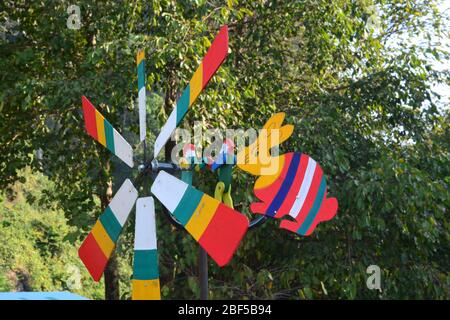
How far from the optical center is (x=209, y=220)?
6.52ft

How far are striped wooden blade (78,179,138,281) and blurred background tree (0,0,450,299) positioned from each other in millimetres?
2112

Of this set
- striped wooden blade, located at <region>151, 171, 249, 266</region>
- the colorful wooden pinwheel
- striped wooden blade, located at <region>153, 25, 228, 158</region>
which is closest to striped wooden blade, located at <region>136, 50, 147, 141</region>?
the colorful wooden pinwheel

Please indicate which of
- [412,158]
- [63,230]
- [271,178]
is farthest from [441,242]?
[63,230]

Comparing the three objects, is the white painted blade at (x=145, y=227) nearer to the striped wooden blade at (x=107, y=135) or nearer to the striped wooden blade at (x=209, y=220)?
the striped wooden blade at (x=209, y=220)

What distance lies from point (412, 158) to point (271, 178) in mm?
3019

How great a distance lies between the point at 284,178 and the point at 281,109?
11.4 ft

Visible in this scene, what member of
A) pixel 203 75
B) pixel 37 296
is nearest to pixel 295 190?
pixel 203 75

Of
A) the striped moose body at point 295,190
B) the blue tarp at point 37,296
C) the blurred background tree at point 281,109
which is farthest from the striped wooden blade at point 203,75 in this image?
the blurred background tree at point 281,109

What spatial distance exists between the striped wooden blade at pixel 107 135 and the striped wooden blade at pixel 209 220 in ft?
1.76

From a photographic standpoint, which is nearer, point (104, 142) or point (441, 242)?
point (104, 142)

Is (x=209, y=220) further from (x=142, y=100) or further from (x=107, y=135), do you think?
(x=107, y=135)

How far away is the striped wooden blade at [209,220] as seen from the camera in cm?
189
